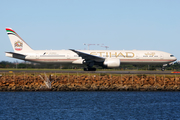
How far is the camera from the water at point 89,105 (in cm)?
2506

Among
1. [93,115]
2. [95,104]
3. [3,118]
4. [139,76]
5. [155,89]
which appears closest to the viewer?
[3,118]

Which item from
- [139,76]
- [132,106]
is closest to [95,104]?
[132,106]

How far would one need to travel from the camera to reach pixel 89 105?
30031 mm

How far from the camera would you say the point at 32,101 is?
32.0 meters

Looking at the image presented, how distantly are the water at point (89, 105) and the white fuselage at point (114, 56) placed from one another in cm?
1686

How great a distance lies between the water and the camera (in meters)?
25.1

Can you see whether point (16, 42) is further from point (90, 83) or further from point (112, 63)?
point (90, 83)

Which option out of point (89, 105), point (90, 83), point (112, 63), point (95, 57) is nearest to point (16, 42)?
point (95, 57)

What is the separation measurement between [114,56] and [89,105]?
25.3 m

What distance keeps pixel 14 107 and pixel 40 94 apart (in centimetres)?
826

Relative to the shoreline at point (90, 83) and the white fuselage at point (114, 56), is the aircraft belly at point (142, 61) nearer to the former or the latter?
the white fuselage at point (114, 56)

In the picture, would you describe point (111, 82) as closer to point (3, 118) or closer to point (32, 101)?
point (32, 101)

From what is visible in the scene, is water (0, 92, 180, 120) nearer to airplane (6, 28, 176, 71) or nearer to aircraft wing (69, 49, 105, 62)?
aircraft wing (69, 49, 105, 62)

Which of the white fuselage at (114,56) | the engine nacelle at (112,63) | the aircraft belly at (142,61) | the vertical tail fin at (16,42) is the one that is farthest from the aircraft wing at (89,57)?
the vertical tail fin at (16,42)
